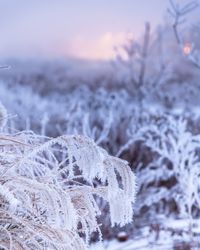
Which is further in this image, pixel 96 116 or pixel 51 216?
pixel 96 116

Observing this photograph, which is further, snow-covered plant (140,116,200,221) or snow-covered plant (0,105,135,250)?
snow-covered plant (140,116,200,221)

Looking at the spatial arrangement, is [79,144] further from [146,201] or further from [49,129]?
[49,129]

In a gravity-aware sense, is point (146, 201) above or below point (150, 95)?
above

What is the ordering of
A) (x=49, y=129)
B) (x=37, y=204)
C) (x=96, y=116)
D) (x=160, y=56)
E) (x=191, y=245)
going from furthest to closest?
(x=160, y=56)
(x=96, y=116)
(x=49, y=129)
(x=191, y=245)
(x=37, y=204)

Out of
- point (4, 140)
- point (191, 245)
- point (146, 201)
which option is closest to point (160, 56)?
point (146, 201)

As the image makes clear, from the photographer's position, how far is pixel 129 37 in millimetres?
22953

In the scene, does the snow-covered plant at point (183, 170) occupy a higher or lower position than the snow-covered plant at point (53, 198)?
lower

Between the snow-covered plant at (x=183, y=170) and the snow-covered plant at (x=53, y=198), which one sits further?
the snow-covered plant at (x=183, y=170)

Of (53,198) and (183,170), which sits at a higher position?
(53,198)

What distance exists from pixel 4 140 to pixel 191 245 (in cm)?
256

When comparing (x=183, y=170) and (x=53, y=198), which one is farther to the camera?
(x=183, y=170)

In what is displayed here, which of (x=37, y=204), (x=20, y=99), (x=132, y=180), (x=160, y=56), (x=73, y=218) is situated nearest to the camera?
(x=73, y=218)

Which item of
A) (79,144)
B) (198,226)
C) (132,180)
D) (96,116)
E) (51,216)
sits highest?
(79,144)

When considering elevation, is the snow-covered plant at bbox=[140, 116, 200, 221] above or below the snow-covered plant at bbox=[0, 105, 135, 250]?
below
